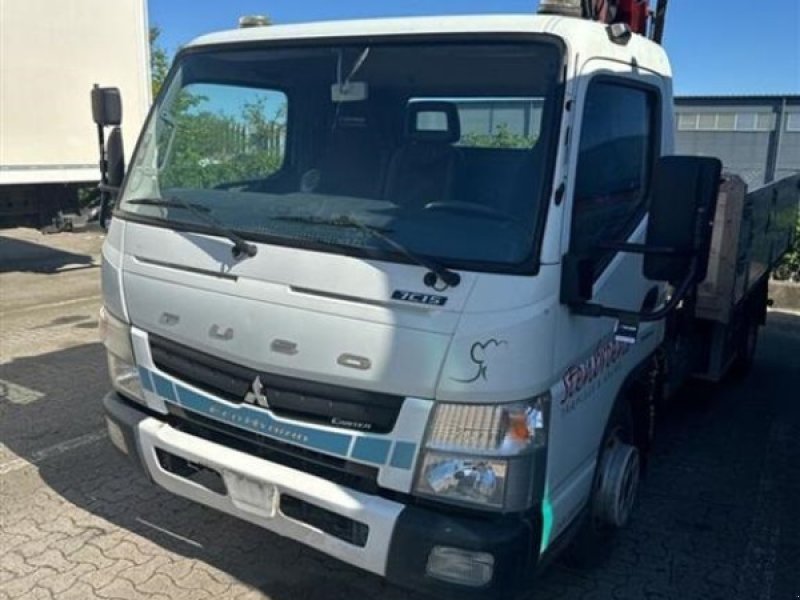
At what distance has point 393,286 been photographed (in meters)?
2.34

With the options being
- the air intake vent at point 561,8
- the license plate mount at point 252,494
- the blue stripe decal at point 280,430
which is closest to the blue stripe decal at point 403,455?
the blue stripe decal at point 280,430

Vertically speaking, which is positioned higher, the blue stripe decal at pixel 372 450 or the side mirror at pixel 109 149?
the side mirror at pixel 109 149

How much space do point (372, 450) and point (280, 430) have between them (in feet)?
1.19

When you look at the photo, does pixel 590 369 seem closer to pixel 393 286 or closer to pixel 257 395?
pixel 393 286

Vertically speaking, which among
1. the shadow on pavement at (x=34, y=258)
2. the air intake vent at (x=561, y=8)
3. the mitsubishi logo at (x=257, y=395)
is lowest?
the shadow on pavement at (x=34, y=258)

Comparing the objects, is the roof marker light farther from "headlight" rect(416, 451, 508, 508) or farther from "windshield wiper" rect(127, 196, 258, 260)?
"headlight" rect(416, 451, 508, 508)

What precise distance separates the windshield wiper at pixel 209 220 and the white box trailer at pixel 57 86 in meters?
6.33

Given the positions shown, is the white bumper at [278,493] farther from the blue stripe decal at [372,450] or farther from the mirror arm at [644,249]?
the mirror arm at [644,249]

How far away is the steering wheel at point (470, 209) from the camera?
244cm

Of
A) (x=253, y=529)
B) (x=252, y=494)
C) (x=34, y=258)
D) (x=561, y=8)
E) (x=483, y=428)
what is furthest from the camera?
(x=34, y=258)

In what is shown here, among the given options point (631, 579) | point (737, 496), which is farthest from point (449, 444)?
point (737, 496)

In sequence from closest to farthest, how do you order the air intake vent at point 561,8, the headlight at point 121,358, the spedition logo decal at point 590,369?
the spedition logo decal at point 590,369 → the air intake vent at point 561,8 → the headlight at point 121,358

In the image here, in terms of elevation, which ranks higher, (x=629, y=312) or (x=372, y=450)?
(x=629, y=312)

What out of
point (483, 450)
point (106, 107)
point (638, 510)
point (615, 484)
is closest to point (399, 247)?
point (483, 450)
